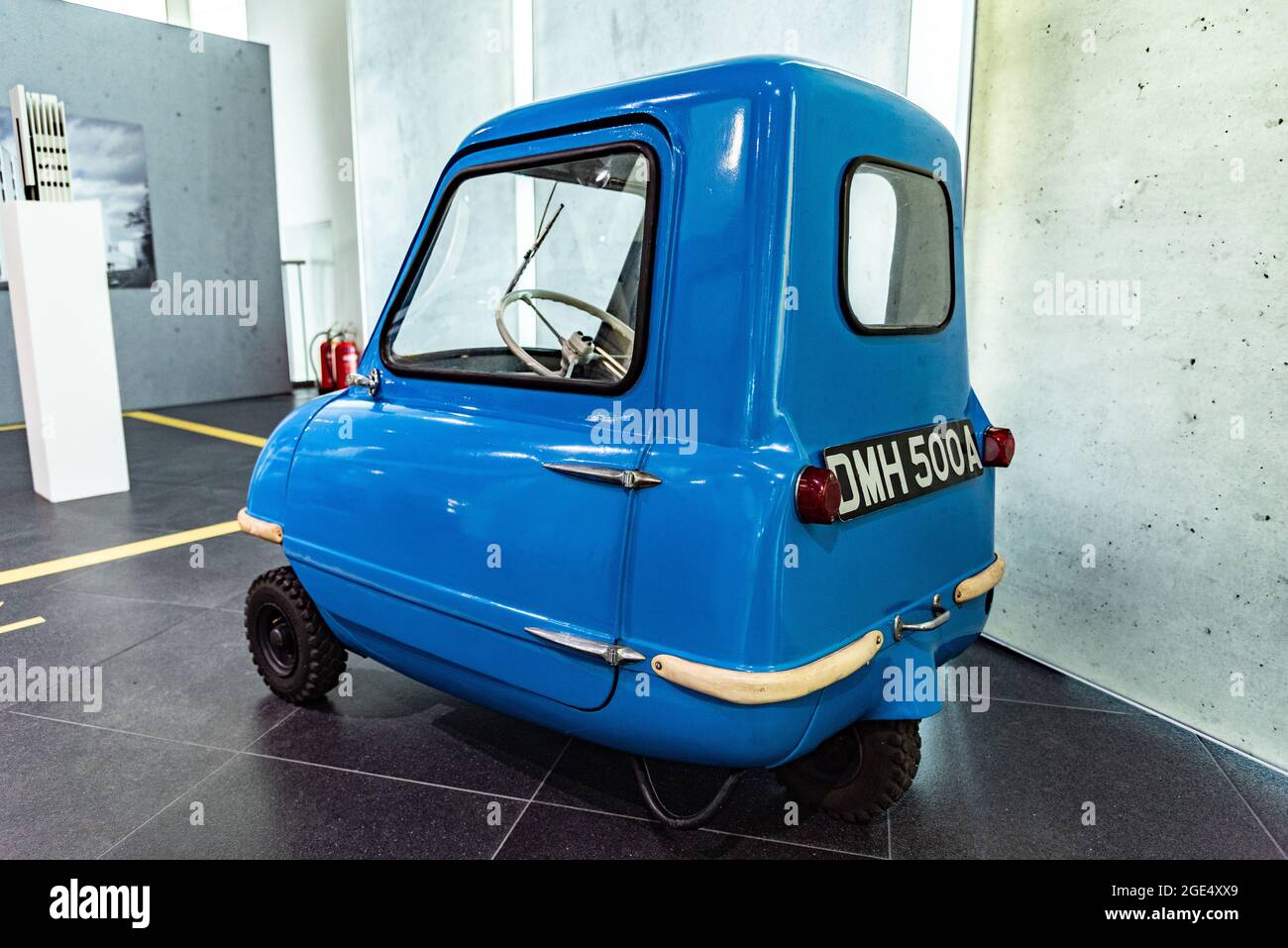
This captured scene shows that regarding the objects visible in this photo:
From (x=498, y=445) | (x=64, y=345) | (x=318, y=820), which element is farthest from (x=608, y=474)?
(x=64, y=345)

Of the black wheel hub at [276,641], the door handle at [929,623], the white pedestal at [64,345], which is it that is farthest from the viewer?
the white pedestal at [64,345]

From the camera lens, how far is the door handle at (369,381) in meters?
2.55

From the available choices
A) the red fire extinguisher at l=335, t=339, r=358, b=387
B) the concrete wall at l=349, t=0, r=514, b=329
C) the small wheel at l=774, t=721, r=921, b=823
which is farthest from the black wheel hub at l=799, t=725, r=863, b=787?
the red fire extinguisher at l=335, t=339, r=358, b=387

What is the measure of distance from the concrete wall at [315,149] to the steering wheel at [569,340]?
8909 millimetres

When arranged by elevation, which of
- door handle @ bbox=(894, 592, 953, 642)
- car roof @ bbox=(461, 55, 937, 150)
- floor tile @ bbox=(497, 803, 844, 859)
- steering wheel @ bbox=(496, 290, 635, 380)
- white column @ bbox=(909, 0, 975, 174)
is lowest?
floor tile @ bbox=(497, 803, 844, 859)

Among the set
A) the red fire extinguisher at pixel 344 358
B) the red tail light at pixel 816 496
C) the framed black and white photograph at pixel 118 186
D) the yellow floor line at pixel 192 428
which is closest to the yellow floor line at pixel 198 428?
the yellow floor line at pixel 192 428

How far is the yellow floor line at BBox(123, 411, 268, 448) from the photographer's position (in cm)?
796

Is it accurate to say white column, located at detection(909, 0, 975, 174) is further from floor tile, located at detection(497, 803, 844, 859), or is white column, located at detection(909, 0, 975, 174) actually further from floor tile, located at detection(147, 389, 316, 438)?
floor tile, located at detection(147, 389, 316, 438)

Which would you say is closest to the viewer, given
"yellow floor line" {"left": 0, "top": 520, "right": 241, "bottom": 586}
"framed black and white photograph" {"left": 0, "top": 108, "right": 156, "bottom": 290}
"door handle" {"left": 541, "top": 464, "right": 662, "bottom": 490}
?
"door handle" {"left": 541, "top": 464, "right": 662, "bottom": 490}

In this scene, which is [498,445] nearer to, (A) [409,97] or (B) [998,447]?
(B) [998,447]

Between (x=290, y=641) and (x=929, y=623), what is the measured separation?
2073 mm

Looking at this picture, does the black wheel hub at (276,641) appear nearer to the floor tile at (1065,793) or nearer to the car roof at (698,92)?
the car roof at (698,92)

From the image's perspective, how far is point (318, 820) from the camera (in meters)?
2.33

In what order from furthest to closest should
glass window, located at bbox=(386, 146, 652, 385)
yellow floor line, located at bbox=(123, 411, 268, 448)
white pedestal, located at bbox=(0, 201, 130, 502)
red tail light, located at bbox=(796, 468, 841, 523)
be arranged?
yellow floor line, located at bbox=(123, 411, 268, 448) < white pedestal, located at bbox=(0, 201, 130, 502) < glass window, located at bbox=(386, 146, 652, 385) < red tail light, located at bbox=(796, 468, 841, 523)
